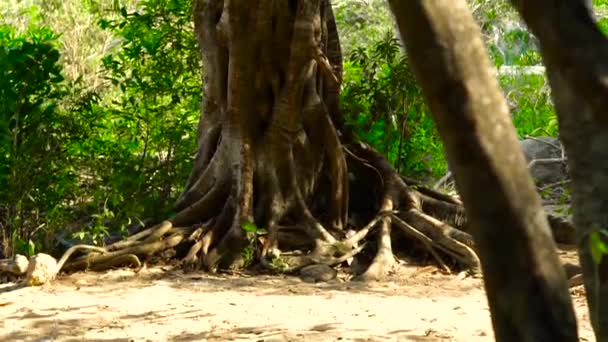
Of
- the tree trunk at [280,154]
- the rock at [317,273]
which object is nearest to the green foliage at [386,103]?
the tree trunk at [280,154]

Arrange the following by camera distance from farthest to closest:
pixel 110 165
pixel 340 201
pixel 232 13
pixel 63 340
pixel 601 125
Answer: pixel 110 165, pixel 340 201, pixel 232 13, pixel 63 340, pixel 601 125

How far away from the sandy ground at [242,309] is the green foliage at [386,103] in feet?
8.30

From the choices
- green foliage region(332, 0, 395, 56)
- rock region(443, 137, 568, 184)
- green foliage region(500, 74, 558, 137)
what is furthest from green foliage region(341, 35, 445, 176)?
green foliage region(332, 0, 395, 56)

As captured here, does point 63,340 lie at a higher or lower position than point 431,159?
lower

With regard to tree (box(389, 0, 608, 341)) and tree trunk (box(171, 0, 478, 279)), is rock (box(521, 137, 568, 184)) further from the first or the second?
tree (box(389, 0, 608, 341))

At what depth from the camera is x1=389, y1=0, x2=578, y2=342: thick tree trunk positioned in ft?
8.98

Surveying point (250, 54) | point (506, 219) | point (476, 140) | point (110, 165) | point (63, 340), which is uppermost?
point (250, 54)

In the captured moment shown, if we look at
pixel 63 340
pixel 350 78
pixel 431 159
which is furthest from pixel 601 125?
pixel 431 159

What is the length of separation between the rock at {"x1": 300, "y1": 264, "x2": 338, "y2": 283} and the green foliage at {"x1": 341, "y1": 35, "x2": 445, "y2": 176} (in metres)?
2.14

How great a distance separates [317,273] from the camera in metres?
7.67

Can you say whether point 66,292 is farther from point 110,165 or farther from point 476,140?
point 476,140

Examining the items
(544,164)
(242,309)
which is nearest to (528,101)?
(544,164)

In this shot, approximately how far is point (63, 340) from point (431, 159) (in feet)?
23.4

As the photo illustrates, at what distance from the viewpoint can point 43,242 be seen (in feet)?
29.5
